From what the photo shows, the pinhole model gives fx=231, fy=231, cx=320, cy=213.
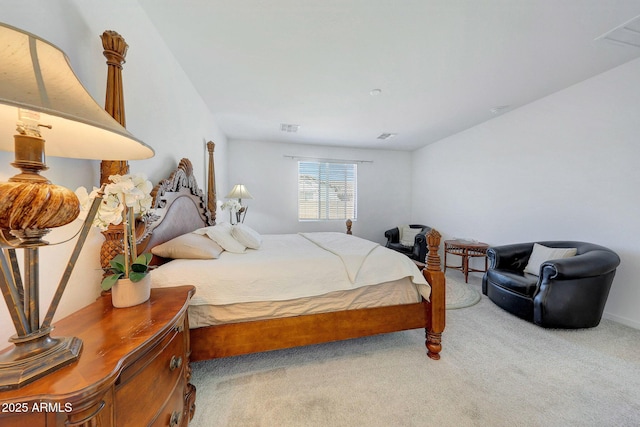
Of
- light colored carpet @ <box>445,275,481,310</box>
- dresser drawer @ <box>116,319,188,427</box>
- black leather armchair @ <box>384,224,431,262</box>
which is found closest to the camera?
dresser drawer @ <box>116,319,188,427</box>

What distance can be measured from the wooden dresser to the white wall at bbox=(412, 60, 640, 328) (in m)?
3.97

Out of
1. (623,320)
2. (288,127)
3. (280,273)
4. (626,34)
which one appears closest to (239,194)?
(288,127)

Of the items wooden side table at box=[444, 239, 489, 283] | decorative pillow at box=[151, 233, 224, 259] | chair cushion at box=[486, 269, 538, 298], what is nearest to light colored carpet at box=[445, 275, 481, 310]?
wooden side table at box=[444, 239, 489, 283]

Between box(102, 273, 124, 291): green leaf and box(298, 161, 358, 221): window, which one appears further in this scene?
box(298, 161, 358, 221): window

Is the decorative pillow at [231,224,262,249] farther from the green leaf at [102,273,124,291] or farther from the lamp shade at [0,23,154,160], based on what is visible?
the lamp shade at [0,23,154,160]

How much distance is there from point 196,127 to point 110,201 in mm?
2214

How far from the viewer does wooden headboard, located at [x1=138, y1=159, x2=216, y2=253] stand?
1.64 meters

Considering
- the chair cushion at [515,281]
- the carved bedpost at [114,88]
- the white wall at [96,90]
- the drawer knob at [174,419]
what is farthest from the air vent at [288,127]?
the drawer knob at [174,419]

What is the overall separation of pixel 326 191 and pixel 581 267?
395cm

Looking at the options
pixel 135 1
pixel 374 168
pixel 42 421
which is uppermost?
pixel 135 1

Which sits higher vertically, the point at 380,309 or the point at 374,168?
the point at 374,168

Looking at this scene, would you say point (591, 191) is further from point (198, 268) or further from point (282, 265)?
point (198, 268)

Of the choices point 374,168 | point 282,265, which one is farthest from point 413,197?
point 282,265

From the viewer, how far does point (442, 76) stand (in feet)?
8.09
